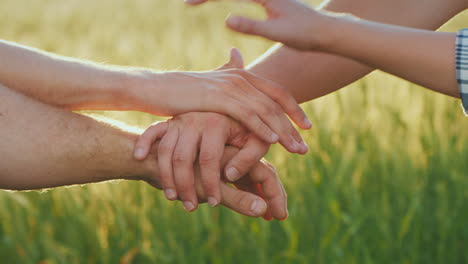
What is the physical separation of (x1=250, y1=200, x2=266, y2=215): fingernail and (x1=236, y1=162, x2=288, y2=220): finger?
91 millimetres

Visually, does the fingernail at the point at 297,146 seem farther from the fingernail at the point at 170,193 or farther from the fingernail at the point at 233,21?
the fingernail at the point at 233,21

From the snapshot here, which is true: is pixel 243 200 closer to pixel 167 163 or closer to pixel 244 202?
pixel 244 202

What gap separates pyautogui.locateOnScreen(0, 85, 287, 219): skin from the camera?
1491 millimetres

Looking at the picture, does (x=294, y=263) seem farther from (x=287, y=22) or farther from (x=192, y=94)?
(x=287, y=22)

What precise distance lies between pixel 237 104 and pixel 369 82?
4.91 feet

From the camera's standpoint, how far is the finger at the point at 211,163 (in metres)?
1.59

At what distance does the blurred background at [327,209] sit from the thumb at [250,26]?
849 millimetres

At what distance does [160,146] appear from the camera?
1605mm

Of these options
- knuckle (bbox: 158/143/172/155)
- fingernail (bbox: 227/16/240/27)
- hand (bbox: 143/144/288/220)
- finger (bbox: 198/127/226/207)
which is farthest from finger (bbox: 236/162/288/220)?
fingernail (bbox: 227/16/240/27)

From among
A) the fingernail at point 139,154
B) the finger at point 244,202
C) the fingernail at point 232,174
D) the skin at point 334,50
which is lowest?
the finger at point 244,202

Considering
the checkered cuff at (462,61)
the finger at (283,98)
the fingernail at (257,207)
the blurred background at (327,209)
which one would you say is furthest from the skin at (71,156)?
the checkered cuff at (462,61)

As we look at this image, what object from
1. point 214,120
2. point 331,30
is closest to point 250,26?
point 331,30

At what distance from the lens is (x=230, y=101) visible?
5.39 ft

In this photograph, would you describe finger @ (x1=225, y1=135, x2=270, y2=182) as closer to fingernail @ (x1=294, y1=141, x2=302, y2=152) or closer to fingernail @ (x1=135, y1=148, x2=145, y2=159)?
fingernail @ (x1=294, y1=141, x2=302, y2=152)
